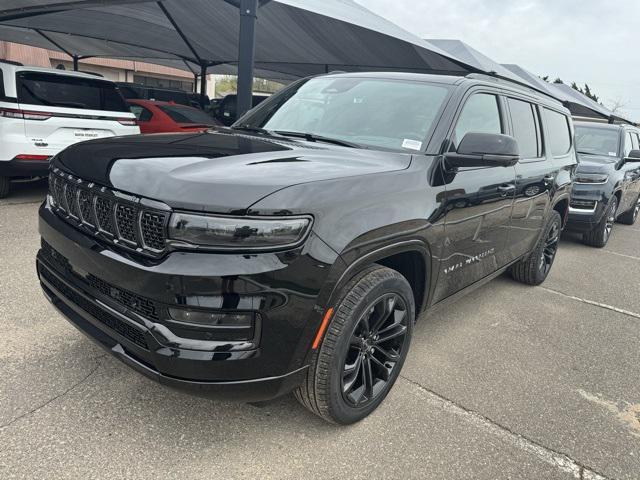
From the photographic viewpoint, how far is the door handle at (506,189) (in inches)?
133

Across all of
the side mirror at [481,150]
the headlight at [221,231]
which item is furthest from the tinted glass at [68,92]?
the side mirror at [481,150]

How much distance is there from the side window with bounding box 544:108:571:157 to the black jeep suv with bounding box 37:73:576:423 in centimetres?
159

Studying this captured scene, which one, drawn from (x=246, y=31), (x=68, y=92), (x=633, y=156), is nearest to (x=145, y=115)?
(x=68, y=92)

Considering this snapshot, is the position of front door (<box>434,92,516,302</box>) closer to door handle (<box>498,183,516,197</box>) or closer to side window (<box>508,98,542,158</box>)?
door handle (<box>498,183,516,197</box>)

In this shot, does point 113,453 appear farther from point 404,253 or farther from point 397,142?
point 397,142

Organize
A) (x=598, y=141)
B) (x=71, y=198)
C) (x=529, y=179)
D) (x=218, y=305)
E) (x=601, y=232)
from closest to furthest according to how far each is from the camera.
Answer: (x=218, y=305) → (x=71, y=198) → (x=529, y=179) → (x=601, y=232) → (x=598, y=141)

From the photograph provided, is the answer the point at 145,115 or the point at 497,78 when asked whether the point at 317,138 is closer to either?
the point at 497,78

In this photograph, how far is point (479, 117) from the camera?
3.27 meters

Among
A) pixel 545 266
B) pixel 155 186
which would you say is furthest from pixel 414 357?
pixel 545 266

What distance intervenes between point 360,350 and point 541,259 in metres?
3.33

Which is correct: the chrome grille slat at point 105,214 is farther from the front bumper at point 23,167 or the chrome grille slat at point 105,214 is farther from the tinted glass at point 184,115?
the tinted glass at point 184,115

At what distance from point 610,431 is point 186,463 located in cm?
232

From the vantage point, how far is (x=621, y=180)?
7664 mm

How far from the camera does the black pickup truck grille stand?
190cm
